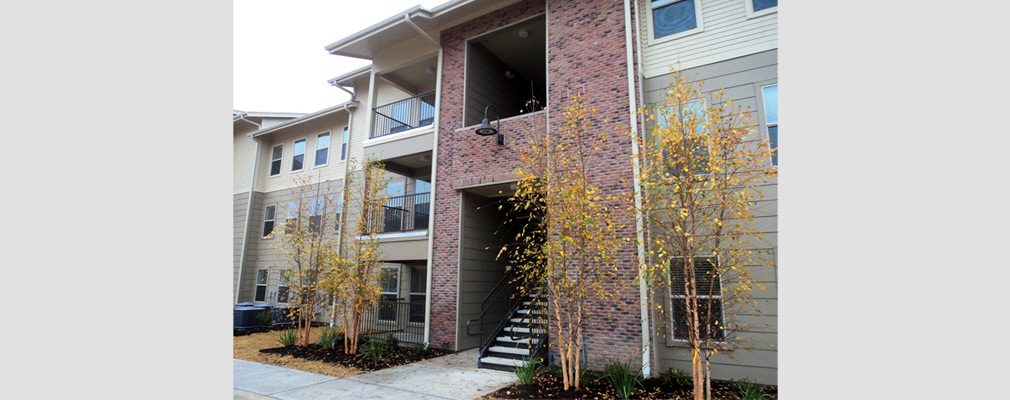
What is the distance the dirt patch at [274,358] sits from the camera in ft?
29.8

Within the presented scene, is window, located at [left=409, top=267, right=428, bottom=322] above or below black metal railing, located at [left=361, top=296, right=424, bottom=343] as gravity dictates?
above

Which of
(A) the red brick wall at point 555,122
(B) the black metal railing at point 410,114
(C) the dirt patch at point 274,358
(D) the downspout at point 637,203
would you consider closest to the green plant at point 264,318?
(C) the dirt patch at point 274,358

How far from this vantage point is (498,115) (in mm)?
12469

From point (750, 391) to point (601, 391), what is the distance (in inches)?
80.9

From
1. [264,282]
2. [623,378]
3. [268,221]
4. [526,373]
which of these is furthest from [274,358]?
[268,221]

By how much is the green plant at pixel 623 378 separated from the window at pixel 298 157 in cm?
1474

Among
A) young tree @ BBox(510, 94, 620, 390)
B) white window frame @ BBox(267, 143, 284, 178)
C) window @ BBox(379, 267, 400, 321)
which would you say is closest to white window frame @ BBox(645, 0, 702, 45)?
young tree @ BBox(510, 94, 620, 390)

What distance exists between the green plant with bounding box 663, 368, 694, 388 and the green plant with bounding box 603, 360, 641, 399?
0.44 metres

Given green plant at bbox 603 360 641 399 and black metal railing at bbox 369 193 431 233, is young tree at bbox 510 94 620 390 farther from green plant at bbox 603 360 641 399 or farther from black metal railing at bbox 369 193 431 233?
black metal railing at bbox 369 193 431 233

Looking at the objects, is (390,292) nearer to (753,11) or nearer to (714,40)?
(714,40)

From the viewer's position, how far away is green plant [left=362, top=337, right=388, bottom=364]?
978 cm

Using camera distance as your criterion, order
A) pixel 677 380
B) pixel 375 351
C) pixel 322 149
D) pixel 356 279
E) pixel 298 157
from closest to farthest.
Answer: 1. pixel 677 380
2. pixel 375 351
3. pixel 356 279
4. pixel 322 149
5. pixel 298 157

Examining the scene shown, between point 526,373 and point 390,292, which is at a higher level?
point 390,292

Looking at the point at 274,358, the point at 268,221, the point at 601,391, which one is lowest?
the point at 274,358
